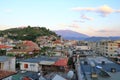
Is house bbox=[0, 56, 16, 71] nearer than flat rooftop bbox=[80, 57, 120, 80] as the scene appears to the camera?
No

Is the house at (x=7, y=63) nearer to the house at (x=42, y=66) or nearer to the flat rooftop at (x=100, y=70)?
the house at (x=42, y=66)

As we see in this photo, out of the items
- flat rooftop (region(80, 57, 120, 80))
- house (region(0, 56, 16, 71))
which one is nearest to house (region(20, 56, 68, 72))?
house (region(0, 56, 16, 71))

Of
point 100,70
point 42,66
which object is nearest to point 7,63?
point 42,66

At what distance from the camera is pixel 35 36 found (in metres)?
82.6

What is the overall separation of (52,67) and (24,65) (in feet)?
10.5

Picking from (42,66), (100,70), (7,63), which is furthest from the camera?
(42,66)

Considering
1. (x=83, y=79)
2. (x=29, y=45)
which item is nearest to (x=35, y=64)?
(x=83, y=79)

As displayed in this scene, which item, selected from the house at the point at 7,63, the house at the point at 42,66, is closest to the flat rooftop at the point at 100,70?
the house at the point at 42,66

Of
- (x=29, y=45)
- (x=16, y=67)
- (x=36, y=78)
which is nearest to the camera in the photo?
(x=36, y=78)

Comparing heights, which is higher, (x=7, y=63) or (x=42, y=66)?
(x=7, y=63)

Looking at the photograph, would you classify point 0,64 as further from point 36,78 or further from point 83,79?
point 83,79

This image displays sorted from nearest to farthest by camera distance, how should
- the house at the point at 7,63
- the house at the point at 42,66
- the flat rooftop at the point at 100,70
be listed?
the flat rooftop at the point at 100,70 → the house at the point at 7,63 → the house at the point at 42,66

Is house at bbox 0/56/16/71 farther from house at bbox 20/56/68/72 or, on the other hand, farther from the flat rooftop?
the flat rooftop

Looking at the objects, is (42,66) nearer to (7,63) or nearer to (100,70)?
(7,63)
